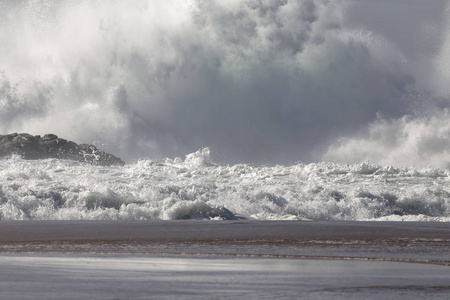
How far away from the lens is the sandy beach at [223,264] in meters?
11.2

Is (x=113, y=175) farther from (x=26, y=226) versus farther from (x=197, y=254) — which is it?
(x=197, y=254)

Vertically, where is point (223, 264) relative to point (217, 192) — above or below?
below

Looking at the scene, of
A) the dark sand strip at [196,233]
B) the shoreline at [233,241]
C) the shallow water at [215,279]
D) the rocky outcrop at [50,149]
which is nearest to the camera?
→ the shallow water at [215,279]

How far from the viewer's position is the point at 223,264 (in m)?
15.6

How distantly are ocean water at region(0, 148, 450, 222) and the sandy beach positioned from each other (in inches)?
546

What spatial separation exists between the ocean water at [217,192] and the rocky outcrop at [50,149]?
19493 mm

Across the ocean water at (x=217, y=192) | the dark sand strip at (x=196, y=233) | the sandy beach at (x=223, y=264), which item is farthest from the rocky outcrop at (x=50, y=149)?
the sandy beach at (x=223, y=264)

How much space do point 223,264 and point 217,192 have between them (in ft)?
107

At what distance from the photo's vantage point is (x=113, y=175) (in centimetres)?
5366

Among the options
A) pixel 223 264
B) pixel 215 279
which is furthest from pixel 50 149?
pixel 215 279

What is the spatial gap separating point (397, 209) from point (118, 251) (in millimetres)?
30863

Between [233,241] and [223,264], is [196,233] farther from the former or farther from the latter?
[223,264]

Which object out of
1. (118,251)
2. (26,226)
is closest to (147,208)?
(26,226)

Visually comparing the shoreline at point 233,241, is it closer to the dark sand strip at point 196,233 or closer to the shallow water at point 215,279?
the dark sand strip at point 196,233
